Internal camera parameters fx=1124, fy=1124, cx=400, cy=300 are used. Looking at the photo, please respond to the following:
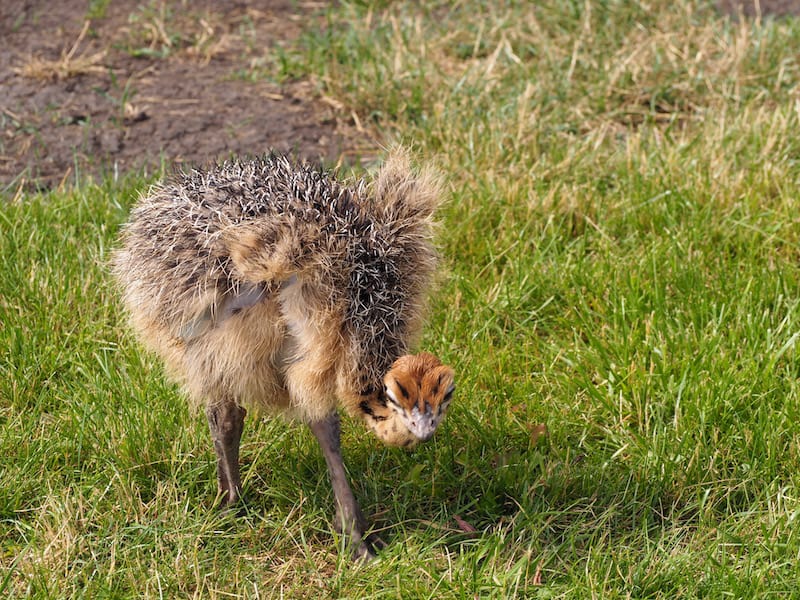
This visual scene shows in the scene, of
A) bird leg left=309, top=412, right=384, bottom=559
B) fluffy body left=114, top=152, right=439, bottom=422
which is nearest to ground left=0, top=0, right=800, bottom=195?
fluffy body left=114, top=152, right=439, bottom=422

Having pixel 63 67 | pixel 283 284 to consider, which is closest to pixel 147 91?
pixel 63 67

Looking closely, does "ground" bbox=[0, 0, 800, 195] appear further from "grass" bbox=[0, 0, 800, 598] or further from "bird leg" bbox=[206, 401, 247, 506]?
"bird leg" bbox=[206, 401, 247, 506]

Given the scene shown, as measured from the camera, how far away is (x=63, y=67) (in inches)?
272

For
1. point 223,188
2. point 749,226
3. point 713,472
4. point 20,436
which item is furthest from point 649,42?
point 20,436

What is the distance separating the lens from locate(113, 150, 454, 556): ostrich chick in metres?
3.47

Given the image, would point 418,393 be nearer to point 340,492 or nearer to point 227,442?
point 340,492

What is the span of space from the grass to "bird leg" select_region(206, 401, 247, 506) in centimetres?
12

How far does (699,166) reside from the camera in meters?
5.97

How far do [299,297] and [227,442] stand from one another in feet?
2.69

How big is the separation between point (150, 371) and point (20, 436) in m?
0.59

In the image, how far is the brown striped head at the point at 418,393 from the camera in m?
3.29

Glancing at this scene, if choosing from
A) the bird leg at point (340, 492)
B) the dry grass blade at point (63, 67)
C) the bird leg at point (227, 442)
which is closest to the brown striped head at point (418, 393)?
the bird leg at point (340, 492)

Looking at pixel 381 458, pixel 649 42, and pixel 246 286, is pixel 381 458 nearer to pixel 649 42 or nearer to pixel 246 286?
pixel 246 286

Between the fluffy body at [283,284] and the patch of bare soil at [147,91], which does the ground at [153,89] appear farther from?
the fluffy body at [283,284]
